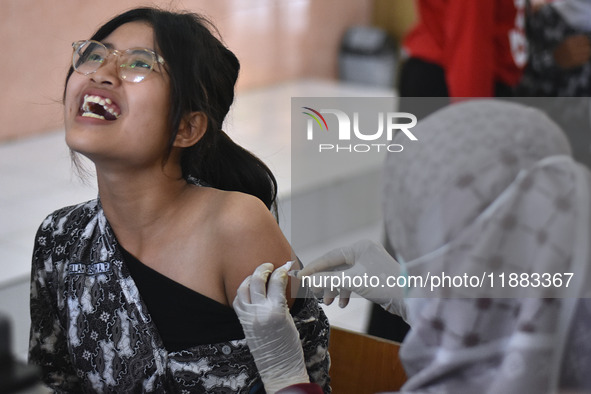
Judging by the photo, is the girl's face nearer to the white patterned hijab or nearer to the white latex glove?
the white latex glove

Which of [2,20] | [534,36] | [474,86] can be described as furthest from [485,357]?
[2,20]

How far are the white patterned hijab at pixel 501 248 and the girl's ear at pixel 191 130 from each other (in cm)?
56

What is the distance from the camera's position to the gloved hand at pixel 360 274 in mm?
1184

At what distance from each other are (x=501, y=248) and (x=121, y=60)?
0.72 meters

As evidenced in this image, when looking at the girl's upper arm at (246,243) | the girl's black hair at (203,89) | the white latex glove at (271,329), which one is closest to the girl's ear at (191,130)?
the girl's black hair at (203,89)

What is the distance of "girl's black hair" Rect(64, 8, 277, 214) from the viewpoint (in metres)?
1.28

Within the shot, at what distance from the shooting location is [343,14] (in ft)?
21.3

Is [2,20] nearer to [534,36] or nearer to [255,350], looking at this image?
[534,36]

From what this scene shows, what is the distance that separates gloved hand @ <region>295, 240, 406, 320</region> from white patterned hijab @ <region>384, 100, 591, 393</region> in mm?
335

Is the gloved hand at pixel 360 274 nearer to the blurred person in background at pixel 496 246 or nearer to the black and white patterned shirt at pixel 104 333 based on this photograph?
the black and white patterned shirt at pixel 104 333

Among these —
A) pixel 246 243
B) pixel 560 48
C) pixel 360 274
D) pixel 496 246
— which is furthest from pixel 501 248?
pixel 560 48

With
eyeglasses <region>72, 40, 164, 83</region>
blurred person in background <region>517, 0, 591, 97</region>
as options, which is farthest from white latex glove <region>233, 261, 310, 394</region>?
blurred person in background <region>517, 0, 591, 97</region>

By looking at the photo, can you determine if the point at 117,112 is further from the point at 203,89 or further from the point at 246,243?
the point at 246,243

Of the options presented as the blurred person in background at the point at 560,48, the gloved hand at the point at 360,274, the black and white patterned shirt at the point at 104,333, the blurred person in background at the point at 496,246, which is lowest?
the black and white patterned shirt at the point at 104,333
